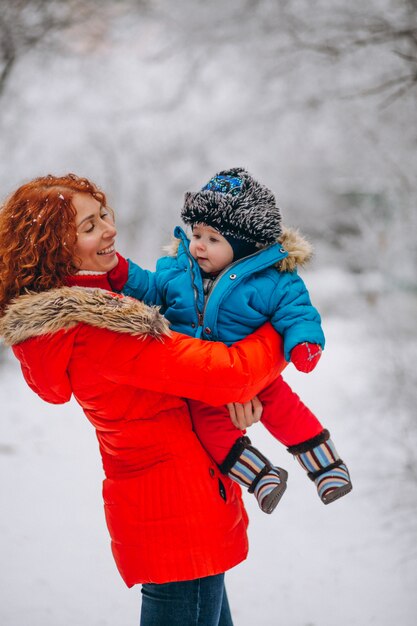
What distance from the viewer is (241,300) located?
5.40 ft

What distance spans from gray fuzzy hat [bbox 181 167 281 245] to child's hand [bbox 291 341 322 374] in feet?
1.08

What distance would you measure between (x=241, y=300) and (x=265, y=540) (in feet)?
8.25

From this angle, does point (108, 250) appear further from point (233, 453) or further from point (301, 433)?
point (301, 433)

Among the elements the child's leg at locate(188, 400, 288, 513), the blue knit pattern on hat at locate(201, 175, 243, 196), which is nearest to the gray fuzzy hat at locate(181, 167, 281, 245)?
the blue knit pattern on hat at locate(201, 175, 243, 196)

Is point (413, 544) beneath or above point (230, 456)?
beneath

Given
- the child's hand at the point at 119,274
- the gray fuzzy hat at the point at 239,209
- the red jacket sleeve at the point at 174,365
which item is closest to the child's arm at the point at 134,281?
the child's hand at the point at 119,274

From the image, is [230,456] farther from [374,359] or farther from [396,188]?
[396,188]

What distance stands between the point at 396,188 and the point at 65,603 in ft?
16.8

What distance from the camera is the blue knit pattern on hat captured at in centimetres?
168

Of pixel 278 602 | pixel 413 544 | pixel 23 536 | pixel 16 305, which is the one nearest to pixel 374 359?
pixel 413 544

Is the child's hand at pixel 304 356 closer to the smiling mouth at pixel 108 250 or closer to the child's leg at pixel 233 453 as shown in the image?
the child's leg at pixel 233 453

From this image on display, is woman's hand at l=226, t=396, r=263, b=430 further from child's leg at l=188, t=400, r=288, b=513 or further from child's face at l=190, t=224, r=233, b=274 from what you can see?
child's face at l=190, t=224, r=233, b=274

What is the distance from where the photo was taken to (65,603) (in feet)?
10.3

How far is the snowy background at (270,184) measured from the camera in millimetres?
3322
